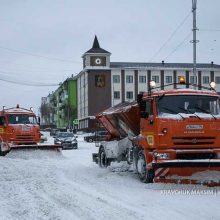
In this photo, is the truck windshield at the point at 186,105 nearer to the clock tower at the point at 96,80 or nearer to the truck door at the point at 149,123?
the truck door at the point at 149,123

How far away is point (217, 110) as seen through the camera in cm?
1378

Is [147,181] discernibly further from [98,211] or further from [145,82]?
[145,82]

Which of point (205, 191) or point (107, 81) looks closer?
point (205, 191)

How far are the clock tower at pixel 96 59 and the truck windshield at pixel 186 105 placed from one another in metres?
82.5

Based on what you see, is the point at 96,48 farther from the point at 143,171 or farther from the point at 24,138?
the point at 143,171

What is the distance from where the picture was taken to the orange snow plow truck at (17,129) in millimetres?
26875

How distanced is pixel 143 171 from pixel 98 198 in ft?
10.5

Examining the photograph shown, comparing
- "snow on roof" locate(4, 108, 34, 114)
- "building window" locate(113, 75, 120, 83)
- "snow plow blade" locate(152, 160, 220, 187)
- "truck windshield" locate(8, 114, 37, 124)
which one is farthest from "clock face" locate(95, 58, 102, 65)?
"snow plow blade" locate(152, 160, 220, 187)

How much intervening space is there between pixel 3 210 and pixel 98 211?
1.83 meters

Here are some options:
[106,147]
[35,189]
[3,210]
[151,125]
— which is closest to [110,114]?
[106,147]

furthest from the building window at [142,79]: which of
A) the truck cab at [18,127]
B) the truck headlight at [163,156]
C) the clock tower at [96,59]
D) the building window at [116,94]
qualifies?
the truck headlight at [163,156]

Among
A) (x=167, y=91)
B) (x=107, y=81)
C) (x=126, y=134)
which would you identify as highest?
(x=107, y=81)

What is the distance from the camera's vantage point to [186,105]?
13648 mm

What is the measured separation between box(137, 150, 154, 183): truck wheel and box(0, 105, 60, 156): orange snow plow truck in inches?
512
